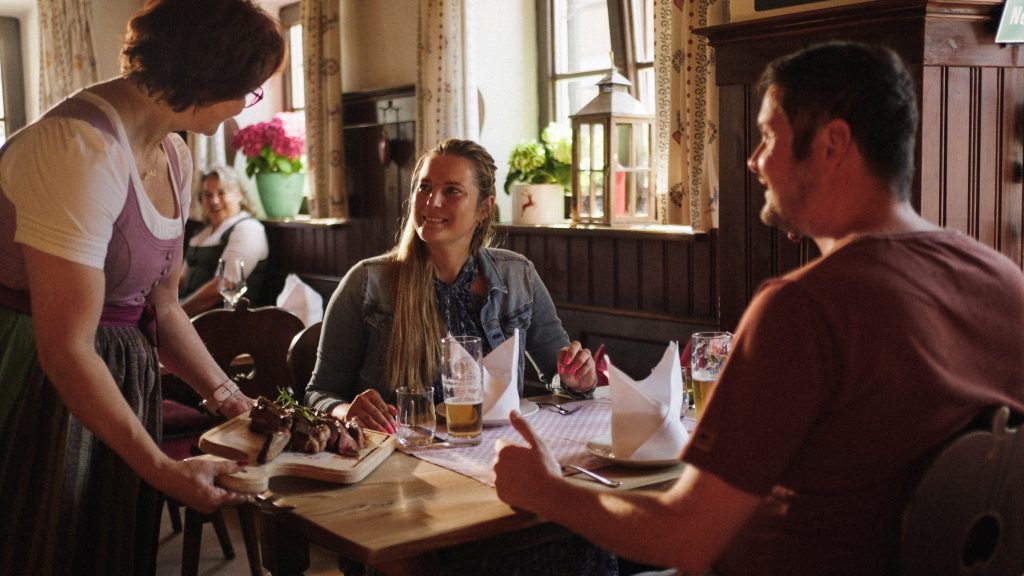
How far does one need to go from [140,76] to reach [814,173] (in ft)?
3.26

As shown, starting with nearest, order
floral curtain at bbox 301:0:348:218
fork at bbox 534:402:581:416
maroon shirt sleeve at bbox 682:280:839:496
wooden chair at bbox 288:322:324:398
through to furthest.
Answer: maroon shirt sleeve at bbox 682:280:839:496, fork at bbox 534:402:581:416, wooden chair at bbox 288:322:324:398, floral curtain at bbox 301:0:348:218

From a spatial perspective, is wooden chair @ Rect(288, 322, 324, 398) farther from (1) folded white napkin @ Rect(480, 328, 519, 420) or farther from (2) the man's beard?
(2) the man's beard

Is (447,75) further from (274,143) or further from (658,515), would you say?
(658,515)

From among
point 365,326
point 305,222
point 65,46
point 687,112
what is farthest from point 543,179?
point 65,46

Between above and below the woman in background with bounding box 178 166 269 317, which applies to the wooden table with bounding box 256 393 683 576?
below

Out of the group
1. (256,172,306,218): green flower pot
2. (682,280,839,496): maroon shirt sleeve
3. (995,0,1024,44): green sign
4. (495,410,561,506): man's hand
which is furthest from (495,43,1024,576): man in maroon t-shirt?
(256,172,306,218): green flower pot

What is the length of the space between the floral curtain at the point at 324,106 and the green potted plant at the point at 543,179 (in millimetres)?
1311

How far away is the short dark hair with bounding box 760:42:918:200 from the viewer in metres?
1.20

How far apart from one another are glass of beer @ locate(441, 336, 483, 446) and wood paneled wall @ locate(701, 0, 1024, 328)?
1.17 meters

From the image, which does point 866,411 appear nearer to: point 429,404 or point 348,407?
point 429,404

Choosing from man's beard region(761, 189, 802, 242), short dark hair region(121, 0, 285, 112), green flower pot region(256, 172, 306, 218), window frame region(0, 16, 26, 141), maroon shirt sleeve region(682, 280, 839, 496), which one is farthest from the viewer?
window frame region(0, 16, 26, 141)

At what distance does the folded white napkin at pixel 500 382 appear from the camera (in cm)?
200

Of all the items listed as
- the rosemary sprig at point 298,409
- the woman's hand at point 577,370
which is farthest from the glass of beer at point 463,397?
the woman's hand at point 577,370

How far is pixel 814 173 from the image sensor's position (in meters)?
1.24
